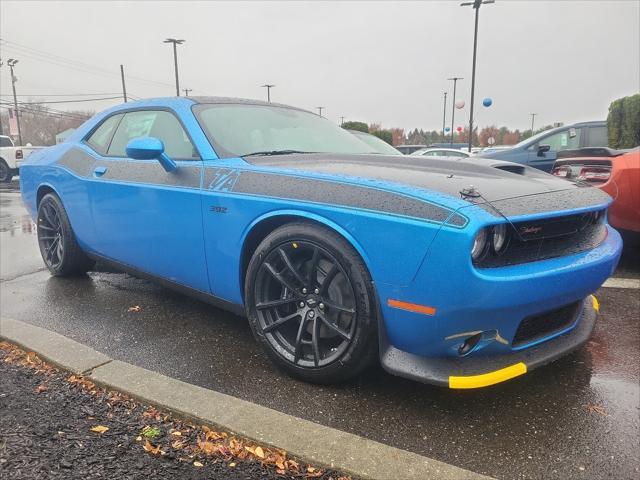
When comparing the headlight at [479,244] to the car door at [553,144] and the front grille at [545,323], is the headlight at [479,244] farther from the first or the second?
the car door at [553,144]

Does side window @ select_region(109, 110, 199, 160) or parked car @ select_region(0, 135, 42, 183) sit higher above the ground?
side window @ select_region(109, 110, 199, 160)

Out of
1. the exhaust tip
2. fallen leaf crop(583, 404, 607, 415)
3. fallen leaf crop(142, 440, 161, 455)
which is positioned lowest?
fallen leaf crop(583, 404, 607, 415)

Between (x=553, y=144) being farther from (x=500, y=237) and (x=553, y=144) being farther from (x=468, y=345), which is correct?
(x=468, y=345)

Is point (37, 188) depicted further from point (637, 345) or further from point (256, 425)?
point (637, 345)

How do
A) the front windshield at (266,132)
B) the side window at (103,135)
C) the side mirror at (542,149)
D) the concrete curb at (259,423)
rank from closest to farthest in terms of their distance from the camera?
the concrete curb at (259,423) < the front windshield at (266,132) < the side window at (103,135) < the side mirror at (542,149)

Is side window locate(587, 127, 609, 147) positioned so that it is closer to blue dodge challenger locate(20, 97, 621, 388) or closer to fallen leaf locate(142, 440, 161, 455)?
blue dodge challenger locate(20, 97, 621, 388)

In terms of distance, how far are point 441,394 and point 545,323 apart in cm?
56

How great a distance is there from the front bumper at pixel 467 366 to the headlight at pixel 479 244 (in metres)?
0.44

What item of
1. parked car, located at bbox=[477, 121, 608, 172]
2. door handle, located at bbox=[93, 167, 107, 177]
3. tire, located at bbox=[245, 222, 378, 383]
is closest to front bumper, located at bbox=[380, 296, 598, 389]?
tire, located at bbox=[245, 222, 378, 383]

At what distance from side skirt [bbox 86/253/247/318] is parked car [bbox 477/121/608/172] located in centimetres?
673

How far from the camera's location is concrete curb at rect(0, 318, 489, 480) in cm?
169

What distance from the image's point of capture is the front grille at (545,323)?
80.2 inches

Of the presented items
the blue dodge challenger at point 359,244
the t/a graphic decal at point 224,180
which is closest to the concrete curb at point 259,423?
the blue dodge challenger at point 359,244

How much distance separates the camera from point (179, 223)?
282cm
